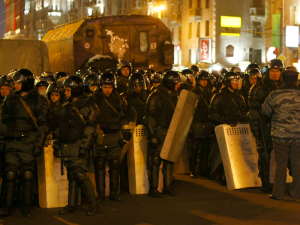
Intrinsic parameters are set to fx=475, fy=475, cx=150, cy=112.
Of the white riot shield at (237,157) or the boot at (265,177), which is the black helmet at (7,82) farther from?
the boot at (265,177)

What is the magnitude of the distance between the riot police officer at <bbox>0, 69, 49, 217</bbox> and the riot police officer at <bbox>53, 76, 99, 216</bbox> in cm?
36

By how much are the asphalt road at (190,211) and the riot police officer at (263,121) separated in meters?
0.41

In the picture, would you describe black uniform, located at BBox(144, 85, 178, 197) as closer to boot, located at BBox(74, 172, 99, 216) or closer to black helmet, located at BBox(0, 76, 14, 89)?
boot, located at BBox(74, 172, 99, 216)

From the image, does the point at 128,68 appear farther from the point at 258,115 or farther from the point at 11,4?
the point at 11,4

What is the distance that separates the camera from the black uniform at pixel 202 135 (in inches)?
380

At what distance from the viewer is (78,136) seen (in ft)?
21.9

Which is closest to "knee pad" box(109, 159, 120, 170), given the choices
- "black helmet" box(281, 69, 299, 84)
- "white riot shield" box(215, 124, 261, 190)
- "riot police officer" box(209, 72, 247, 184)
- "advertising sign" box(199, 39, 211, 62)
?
"white riot shield" box(215, 124, 261, 190)

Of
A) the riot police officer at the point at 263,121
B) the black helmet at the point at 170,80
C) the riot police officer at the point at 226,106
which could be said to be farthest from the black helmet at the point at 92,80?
the riot police officer at the point at 263,121

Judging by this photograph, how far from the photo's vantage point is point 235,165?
328 inches

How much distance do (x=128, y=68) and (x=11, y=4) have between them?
368ft

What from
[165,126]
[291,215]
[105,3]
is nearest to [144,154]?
[165,126]

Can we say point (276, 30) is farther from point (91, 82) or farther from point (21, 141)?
point (21, 141)

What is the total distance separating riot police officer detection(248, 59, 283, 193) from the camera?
8242 mm

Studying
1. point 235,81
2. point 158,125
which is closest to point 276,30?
point 235,81
